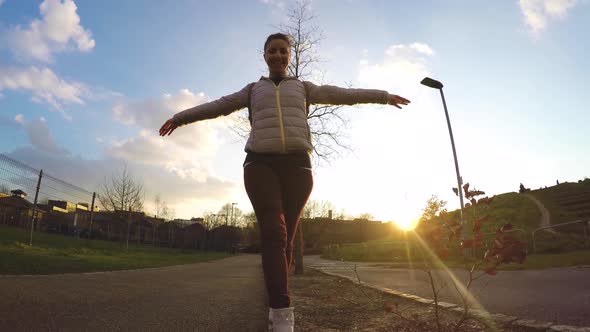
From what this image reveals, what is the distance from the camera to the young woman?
2.30 metres

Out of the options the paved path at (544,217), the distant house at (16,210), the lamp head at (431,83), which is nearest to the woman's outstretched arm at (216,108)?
the distant house at (16,210)

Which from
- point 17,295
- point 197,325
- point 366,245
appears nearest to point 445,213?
point 197,325

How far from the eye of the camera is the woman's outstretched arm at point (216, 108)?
2992 mm

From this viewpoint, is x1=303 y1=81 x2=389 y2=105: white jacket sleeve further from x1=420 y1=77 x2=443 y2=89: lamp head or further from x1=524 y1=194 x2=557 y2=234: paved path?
x1=524 y1=194 x2=557 y2=234: paved path

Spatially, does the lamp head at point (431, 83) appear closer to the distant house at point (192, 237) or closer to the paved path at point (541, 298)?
the paved path at point (541, 298)

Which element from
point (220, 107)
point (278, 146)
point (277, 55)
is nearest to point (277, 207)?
point (278, 146)

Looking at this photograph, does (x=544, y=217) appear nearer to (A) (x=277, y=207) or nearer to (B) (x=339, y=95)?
(B) (x=339, y=95)

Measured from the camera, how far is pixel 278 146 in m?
2.62

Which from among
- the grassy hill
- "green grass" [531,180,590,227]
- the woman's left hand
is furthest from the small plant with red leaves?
"green grass" [531,180,590,227]

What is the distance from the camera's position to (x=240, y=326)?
2.88 metres

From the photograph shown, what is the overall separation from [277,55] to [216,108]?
2.16ft

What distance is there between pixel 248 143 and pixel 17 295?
3018 mm

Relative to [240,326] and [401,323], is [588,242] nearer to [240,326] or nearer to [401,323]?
[401,323]

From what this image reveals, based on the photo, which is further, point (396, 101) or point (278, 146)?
point (396, 101)
